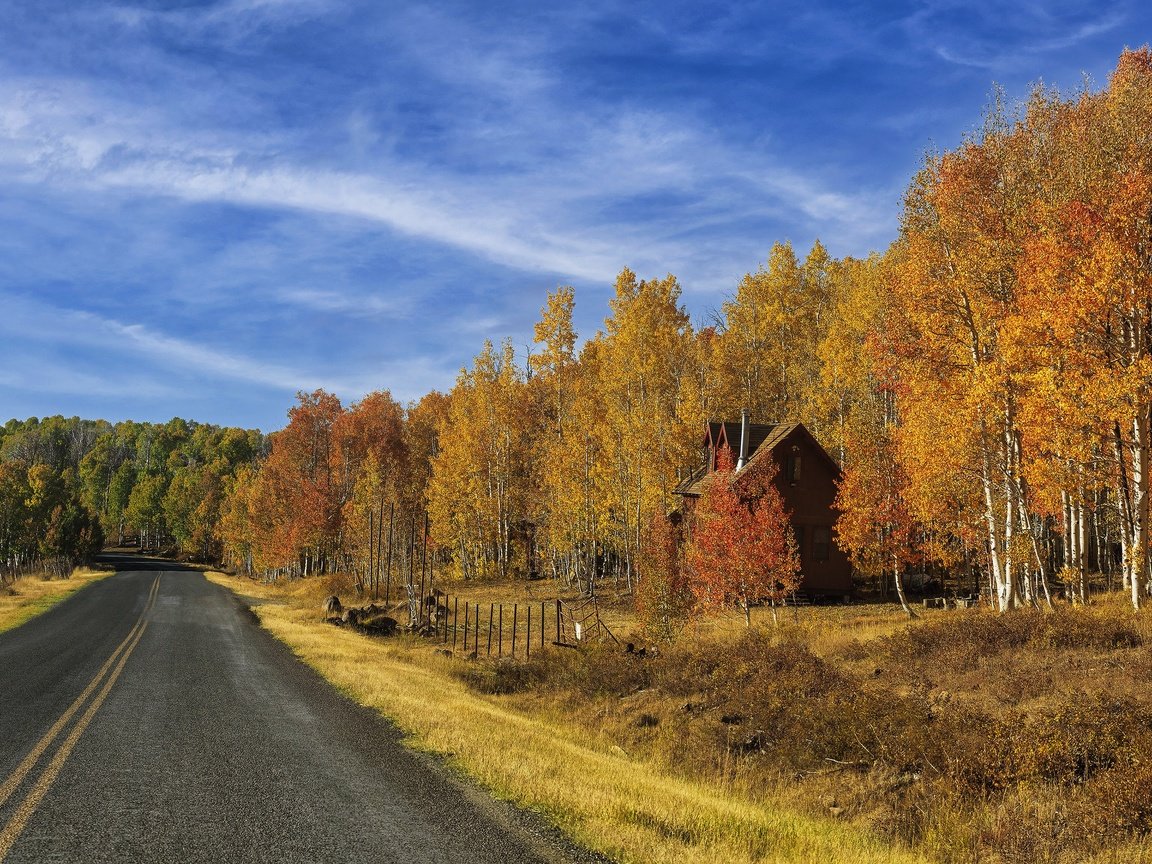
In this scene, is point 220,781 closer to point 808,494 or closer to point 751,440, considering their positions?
point 751,440

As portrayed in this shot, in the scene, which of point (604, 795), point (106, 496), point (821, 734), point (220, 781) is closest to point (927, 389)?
point (821, 734)

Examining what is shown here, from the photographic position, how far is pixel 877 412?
44188 mm

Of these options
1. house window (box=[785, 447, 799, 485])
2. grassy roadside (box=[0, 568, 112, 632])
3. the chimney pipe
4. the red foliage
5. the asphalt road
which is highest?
the chimney pipe

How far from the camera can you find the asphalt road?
281 inches

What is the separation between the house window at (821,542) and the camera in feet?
131

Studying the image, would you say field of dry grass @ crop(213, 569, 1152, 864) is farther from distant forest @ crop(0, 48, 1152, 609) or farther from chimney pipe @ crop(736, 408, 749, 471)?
chimney pipe @ crop(736, 408, 749, 471)

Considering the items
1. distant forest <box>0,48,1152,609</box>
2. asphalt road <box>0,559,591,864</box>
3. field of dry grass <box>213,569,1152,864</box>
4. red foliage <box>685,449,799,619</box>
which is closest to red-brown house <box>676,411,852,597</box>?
distant forest <box>0,48,1152,609</box>

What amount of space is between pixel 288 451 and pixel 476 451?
29.2 meters

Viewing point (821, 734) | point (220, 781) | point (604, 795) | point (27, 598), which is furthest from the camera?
point (27, 598)

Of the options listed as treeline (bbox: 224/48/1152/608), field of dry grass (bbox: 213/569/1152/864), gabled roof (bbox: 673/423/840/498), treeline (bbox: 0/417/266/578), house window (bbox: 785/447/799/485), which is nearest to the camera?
field of dry grass (bbox: 213/569/1152/864)

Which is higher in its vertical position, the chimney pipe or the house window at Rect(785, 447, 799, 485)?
the chimney pipe

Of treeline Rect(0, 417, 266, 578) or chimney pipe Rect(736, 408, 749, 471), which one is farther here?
treeline Rect(0, 417, 266, 578)

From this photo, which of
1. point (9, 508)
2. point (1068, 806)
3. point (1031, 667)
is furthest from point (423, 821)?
point (9, 508)

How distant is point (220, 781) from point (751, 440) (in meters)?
34.3
